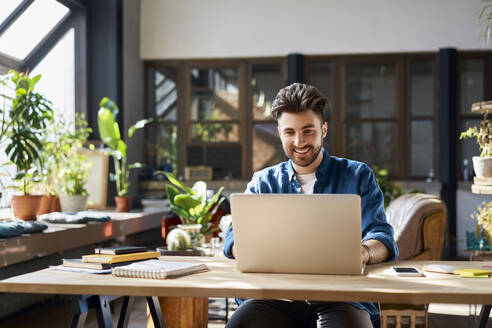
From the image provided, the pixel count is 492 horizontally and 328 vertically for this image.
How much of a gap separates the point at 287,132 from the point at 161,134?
541 cm

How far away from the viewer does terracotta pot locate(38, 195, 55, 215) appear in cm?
472

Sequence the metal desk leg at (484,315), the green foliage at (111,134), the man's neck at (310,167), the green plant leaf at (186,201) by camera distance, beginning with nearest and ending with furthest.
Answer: the metal desk leg at (484,315) → the man's neck at (310,167) → the green plant leaf at (186,201) → the green foliage at (111,134)

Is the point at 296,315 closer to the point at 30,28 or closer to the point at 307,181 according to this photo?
the point at 307,181

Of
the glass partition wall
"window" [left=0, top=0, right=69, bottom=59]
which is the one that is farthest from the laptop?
the glass partition wall

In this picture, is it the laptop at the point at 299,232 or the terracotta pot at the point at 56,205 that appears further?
the terracotta pot at the point at 56,205

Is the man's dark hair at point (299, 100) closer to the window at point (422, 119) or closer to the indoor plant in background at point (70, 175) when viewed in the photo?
the indoor plant in background at point (70, 175)

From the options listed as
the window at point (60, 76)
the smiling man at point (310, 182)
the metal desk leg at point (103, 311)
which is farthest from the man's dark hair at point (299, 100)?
the window at point (60, 76)

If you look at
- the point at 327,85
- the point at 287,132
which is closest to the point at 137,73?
the point at 327,85

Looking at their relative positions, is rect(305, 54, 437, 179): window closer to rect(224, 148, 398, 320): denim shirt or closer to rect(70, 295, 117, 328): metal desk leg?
rect(224, 148, 398, 320): denim shirt

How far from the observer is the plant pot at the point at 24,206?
4348 mm

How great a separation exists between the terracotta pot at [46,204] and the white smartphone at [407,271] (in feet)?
11.3

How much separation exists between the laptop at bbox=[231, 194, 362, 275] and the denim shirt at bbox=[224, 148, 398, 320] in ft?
1.20

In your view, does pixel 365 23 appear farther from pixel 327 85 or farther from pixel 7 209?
pixel 7 209

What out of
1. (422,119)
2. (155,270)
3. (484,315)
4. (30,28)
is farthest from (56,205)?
(422,119)
